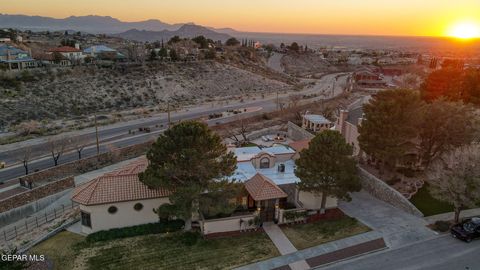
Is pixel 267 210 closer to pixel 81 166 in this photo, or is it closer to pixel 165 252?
pixel 165 252

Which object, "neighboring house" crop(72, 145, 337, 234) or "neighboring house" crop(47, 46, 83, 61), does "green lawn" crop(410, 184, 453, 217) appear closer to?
"neighboring house" crop(72, 145, 337, 234)

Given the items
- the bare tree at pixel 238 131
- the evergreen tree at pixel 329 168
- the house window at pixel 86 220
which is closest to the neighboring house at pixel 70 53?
the bare tree at pixel 238 131

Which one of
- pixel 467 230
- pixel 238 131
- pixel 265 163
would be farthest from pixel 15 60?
pixel 467 230

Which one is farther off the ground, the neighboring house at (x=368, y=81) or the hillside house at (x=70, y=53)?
the hillside house at (x=70, y=53)

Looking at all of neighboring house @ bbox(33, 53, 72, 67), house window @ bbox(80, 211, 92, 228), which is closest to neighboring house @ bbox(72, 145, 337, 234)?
house window @ bbox(80, 211, 92, 228)

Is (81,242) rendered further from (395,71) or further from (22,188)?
(395,71)

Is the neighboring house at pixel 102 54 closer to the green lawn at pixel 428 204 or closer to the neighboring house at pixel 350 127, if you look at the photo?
the neighboring house at pixel 350 127
